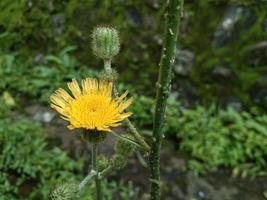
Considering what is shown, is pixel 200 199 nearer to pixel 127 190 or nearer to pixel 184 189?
pixel 184 189

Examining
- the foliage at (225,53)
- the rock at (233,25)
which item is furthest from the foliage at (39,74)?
the rock at (233,25)

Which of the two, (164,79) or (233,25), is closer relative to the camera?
(164,79)

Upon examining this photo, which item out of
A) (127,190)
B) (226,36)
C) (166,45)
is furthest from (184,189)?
(166,45)

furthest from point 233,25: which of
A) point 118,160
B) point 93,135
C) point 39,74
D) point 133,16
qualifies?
point 93,135

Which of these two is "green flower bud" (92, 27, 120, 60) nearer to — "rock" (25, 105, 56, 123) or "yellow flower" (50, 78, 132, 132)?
"yellow flower" (50, 78, 132, 132)

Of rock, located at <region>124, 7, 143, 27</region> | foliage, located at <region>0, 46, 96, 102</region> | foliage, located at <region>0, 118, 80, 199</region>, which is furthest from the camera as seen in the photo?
rock, located at <region>124, 7, 143, 27</region>

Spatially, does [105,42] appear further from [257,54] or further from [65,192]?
[257,54]

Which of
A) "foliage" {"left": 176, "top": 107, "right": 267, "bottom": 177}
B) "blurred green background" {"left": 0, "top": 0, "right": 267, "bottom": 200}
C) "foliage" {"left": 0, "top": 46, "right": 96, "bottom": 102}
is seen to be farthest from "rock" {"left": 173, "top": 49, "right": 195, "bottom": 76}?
"foliage" {"left": 0, "top": 46, "right": 96, "bottom": 102}
